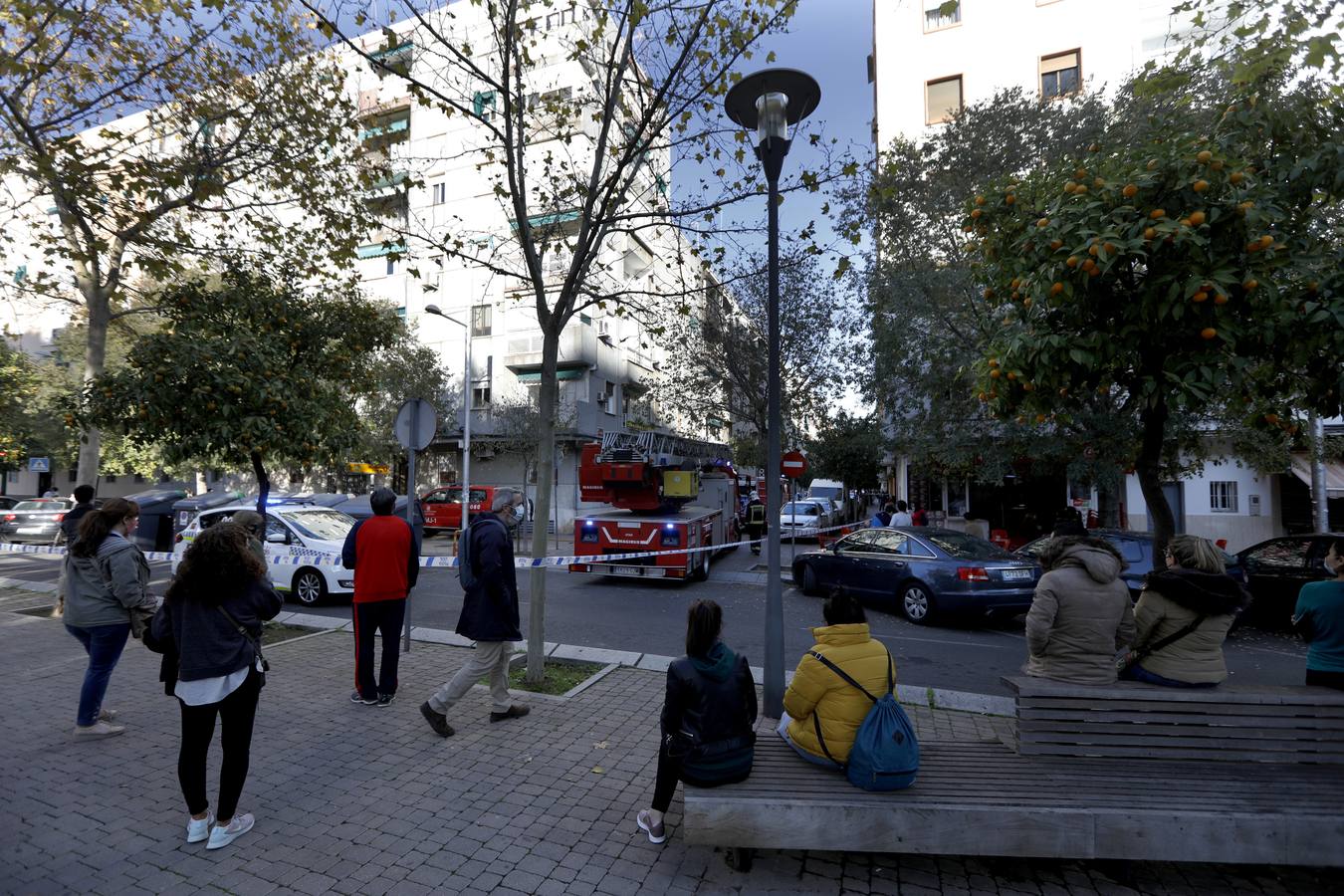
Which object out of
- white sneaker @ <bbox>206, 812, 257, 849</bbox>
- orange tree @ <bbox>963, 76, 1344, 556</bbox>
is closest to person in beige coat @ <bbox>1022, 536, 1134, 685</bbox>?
orange tree @ <bbox>963, 76, 1344, 556</bbox>

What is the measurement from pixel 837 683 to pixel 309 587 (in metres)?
9.35

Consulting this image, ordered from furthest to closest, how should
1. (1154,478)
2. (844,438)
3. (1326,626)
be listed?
(844,438), (1154,478), (1326,626)

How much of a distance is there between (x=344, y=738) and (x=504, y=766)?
4.32ft

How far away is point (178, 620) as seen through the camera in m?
3.39

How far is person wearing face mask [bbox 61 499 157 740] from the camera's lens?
180 inches

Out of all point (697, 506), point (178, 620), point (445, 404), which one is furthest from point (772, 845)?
point (445, 404)

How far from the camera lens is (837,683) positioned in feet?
10.6

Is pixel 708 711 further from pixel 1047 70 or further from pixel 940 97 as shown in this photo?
pixel 1047 70

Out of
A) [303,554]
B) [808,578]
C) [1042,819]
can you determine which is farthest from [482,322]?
[1042,819]

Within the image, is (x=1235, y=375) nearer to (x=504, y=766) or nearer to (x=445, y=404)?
(x=504, y=766)

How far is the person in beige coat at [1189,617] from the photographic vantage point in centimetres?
365

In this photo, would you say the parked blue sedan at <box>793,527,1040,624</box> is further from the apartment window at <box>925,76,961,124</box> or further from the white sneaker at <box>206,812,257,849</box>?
the apartment window at <box>925,76,961,124</box>

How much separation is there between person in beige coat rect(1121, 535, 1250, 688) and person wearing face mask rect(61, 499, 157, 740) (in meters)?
6.32

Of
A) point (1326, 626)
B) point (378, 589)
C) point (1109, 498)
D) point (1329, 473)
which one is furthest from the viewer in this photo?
point (1329, 473)
